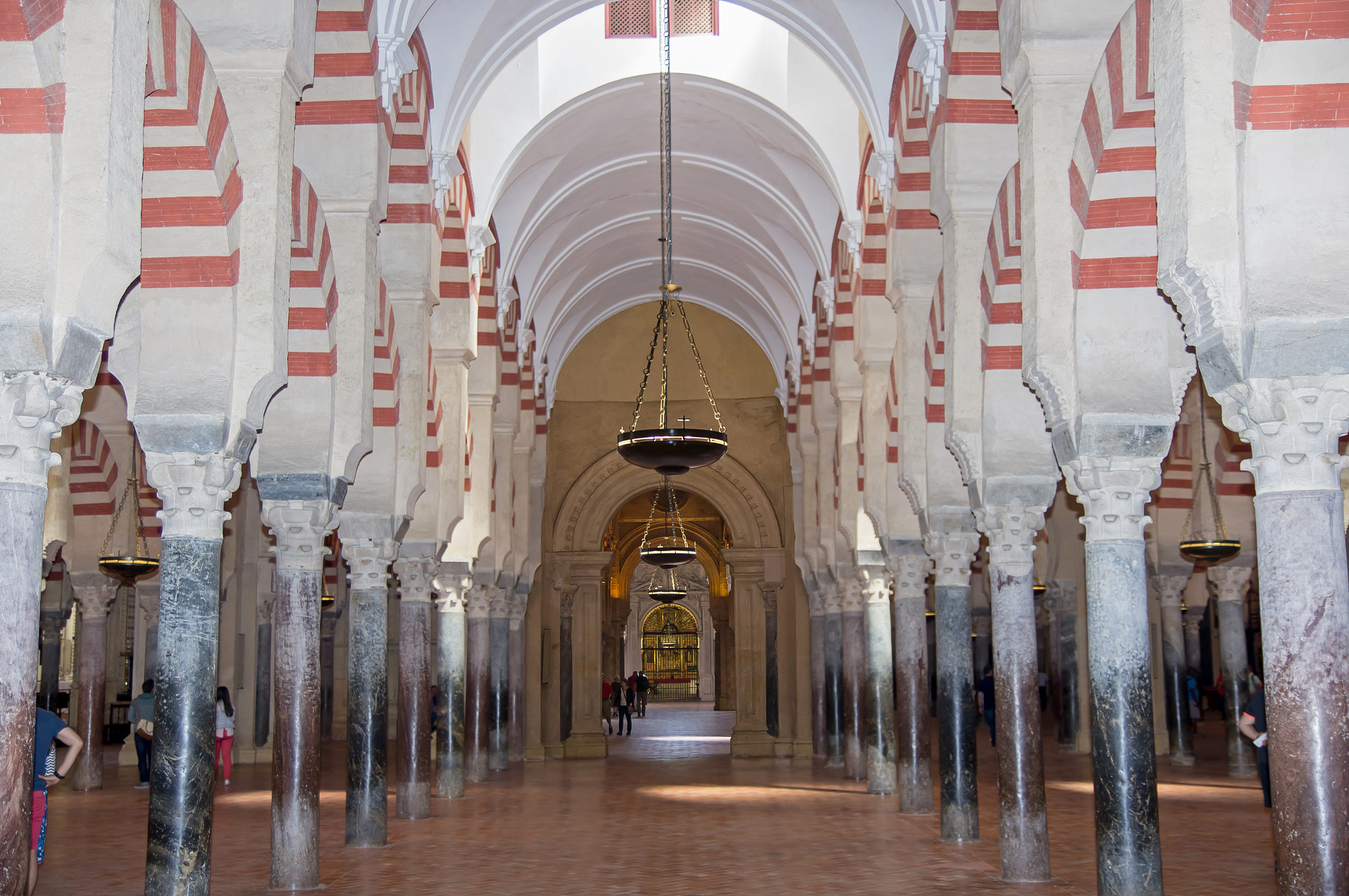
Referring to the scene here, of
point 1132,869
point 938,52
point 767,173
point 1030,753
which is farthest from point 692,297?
point 1132,869

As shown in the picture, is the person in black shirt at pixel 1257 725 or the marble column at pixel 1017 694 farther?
the marble column at pixel 1017 694

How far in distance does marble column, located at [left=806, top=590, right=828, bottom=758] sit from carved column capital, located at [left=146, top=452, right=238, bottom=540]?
10661 millimetres

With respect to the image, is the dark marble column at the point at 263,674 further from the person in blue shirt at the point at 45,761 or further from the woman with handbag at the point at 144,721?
the person in blue shirt at the point at 45,761

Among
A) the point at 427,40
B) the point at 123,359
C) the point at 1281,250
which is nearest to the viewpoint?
the point at 1281,250

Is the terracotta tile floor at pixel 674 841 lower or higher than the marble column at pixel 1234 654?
lower

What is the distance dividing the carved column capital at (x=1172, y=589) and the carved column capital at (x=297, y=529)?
31.4 feet

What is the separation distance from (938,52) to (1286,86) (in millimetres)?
3730

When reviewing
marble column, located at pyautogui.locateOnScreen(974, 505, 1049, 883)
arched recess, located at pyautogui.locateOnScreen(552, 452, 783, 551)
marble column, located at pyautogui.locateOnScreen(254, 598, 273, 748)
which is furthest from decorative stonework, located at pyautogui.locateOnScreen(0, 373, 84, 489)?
arched recess, located at pyautogui.locateOnScreen(552, 452, 783, 551)

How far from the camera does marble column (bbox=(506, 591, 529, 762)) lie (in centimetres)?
1580

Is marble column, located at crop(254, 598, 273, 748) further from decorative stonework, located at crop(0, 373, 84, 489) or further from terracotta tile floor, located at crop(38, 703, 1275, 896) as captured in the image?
decorative stonework, located at crop(0, 373, 84, 489)

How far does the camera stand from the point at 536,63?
40.8 feet

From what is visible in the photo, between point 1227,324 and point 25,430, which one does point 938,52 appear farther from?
point 25,430

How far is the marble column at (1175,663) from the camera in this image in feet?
43.4

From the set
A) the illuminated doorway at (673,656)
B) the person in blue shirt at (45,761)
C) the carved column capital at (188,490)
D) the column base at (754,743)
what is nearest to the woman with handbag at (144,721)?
the person in blue shirt at (45,761)
